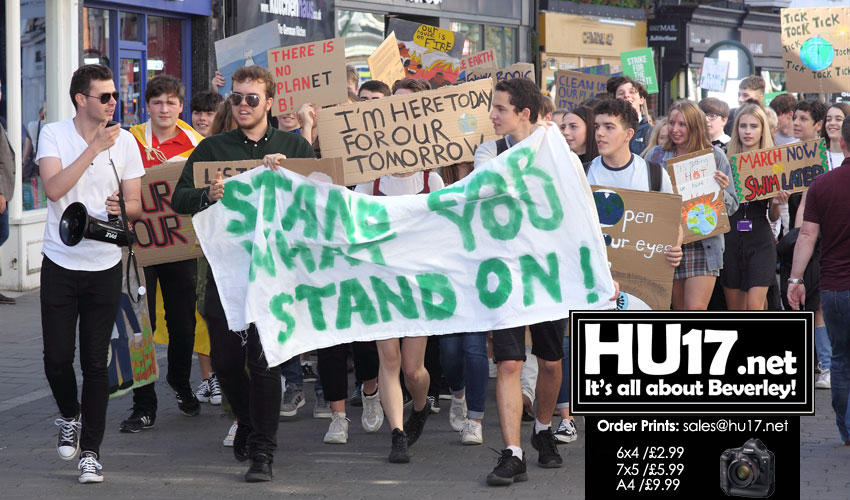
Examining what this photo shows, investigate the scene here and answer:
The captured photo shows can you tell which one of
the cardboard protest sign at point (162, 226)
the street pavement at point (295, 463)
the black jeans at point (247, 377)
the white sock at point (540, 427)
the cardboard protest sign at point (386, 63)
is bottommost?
the street pavement at point (295, 463)

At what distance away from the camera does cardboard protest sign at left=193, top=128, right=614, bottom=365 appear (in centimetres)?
575

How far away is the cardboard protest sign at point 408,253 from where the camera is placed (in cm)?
575

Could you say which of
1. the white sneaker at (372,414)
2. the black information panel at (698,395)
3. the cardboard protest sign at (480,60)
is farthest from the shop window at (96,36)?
the black information panel at (698,395)

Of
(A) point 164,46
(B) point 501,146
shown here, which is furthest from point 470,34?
(B) point 501,146

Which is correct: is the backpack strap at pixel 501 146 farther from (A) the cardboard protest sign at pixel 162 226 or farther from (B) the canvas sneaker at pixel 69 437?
(B) the canvas sneaker at pixel 69 437

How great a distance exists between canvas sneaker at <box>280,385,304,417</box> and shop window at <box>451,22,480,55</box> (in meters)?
17.3

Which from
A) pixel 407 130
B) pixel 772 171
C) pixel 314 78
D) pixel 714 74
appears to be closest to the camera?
pixel 407 130

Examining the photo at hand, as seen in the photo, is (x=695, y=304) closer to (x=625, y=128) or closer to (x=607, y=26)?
(x=625, y=128)

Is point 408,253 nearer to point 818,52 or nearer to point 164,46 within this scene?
point 818,52

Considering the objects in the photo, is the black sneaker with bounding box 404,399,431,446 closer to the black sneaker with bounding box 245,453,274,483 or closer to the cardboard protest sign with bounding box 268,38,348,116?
the black sneaker with bounding box 245,453,274,483

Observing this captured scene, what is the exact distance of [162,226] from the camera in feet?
24.1

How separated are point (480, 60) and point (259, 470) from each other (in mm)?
8734

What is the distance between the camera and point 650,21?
3212 centimetres

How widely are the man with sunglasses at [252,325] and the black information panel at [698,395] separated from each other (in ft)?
10.4
